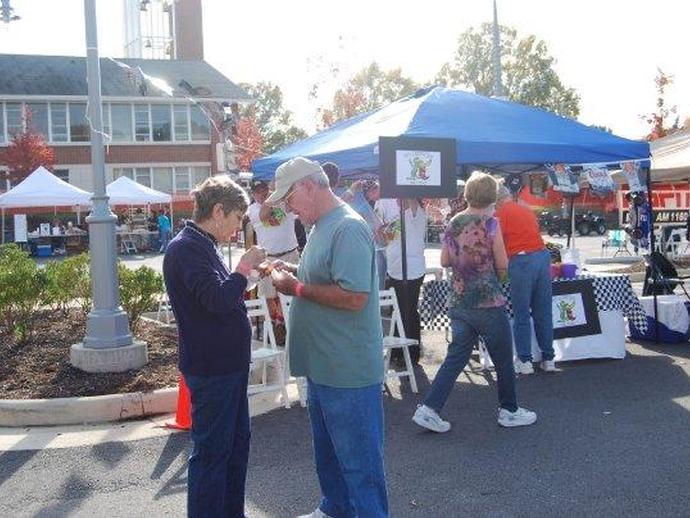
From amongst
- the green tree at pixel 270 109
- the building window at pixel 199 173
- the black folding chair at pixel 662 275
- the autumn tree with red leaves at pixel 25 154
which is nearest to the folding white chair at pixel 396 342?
the black folding chair at pixel 662 275

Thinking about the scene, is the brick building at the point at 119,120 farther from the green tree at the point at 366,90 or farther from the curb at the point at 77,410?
the curb at the point at 77,410

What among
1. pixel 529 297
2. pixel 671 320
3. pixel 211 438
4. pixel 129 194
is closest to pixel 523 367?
pixel 529 297

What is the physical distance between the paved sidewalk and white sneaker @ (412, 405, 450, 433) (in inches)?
2.7

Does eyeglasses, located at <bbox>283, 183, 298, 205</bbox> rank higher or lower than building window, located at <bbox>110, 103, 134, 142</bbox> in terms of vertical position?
lower

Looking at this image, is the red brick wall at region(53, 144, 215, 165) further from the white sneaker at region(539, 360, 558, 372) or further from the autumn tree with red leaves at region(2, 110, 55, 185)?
the white sneaker at region(539, 360, 558, 372)

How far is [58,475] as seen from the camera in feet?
17.2

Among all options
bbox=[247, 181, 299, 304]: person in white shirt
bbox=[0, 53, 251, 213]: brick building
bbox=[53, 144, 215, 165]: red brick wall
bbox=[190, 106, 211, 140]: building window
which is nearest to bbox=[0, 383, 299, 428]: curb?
bbox=[247, 181, 299, 304]: person in white shirt

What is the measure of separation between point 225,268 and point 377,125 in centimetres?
541

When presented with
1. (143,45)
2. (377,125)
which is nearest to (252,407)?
(377,125)

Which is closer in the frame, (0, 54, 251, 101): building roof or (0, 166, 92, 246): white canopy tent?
(0, 166, 92, 246): white canopy tent

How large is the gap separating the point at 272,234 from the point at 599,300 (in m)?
3.54

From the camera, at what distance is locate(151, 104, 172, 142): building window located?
4056 cm

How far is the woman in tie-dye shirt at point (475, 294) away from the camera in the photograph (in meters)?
5.59

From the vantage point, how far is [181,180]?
40875 millimetres
